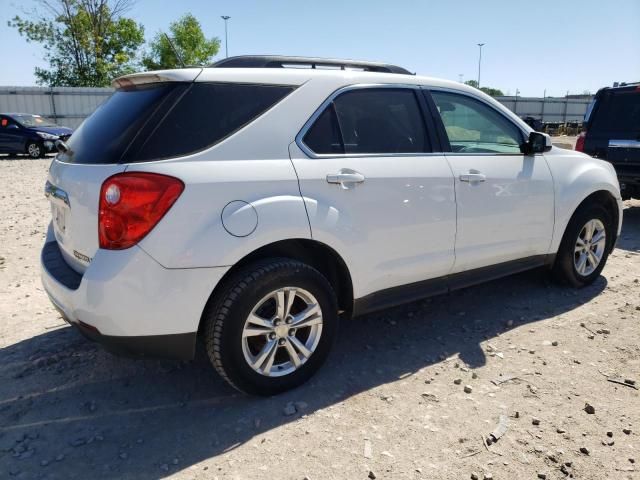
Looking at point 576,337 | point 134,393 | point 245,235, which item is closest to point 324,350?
point 245,235

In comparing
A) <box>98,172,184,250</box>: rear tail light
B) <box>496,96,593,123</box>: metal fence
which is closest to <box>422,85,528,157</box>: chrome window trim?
<box>98,172,184,250</box>: rear tail light

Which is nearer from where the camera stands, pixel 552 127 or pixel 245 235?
pixel 245 235

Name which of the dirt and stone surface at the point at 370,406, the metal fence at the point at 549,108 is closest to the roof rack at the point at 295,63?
the dirt and stone surface at the point at 370,406

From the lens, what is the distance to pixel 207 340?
2.69 m

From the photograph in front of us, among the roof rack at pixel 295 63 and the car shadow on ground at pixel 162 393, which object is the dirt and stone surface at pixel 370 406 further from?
the roof rack at pixel 295 63

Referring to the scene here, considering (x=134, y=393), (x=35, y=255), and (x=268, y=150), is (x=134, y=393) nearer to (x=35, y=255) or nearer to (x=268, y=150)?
(x=268, y=150)

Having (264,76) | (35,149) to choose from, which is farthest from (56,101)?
(264,76)

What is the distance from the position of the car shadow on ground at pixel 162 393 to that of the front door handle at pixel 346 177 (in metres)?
1.22

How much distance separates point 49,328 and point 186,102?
235cm

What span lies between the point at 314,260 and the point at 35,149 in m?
17.7

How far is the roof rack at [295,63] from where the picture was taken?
123 inches

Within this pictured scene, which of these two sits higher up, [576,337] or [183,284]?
[183,284]

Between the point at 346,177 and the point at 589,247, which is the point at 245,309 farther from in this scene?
the point at 589,247

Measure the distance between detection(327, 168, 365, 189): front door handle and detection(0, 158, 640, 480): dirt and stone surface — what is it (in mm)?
1222
